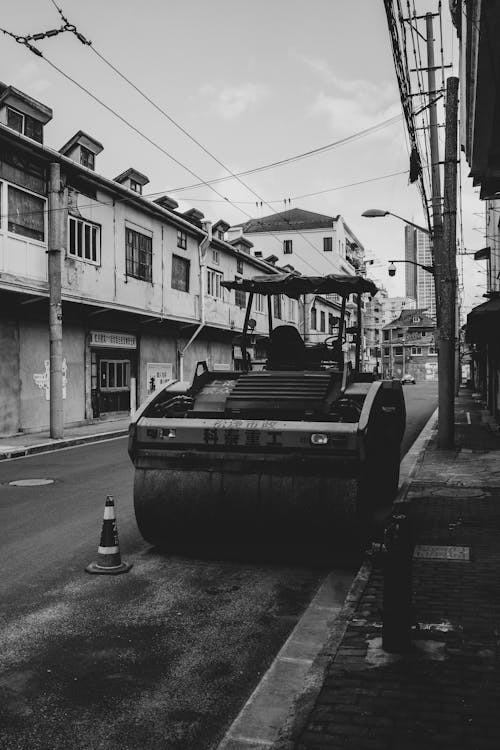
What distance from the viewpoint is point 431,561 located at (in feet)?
21.4

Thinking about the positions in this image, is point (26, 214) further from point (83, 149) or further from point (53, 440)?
point (53, 440)

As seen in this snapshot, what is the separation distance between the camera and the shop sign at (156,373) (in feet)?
88.9

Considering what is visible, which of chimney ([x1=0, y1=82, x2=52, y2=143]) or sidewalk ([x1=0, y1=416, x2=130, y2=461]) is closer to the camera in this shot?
sidewalk ([x1=0, y1=416, x2=130, y2=461])

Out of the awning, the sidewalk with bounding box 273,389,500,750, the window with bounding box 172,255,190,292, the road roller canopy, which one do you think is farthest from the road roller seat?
the window with bounding box 172,255,190,292

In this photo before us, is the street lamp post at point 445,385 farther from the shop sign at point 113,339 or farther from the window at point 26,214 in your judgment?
the shop sign at point 113,339

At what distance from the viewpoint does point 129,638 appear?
4922mm

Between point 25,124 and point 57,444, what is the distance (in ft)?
30.4

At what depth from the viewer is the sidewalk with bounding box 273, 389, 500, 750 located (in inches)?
133

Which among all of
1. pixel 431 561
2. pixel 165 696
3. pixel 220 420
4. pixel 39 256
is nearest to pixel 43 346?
pixel 39 256

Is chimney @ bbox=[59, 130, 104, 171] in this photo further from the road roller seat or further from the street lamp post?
the road roller seat

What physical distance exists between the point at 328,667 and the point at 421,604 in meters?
1.42

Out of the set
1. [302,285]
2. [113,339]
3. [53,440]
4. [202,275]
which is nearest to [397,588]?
[302,285]

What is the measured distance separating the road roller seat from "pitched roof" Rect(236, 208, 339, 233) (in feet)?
226

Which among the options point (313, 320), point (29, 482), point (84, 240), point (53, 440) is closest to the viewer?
point (29, 482)
